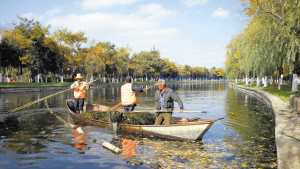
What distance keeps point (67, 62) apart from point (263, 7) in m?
48.7

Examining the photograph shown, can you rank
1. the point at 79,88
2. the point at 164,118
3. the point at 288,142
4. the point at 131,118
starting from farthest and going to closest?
the point at 79,88
the point at 131,118
the point at 164,118
the point at 288,142

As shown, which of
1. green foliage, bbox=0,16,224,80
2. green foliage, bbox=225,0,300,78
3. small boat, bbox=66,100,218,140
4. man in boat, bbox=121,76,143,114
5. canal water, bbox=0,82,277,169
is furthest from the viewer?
green foliage, bbox=0,16,224,80

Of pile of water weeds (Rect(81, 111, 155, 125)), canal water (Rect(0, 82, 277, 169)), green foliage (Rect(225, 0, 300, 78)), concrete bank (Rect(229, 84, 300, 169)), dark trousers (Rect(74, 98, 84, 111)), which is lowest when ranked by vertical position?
canal water (Rect(0, 82, 277, 169))

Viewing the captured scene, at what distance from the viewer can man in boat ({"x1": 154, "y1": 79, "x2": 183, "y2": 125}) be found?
28.8 feet

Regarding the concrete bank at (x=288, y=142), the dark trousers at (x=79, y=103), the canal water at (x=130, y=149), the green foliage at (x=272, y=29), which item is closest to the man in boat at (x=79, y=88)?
the dark trousers at (x=79, y=103)

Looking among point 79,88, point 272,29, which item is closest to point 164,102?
point 79,88

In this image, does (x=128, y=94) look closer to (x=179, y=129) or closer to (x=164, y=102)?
(x=164, y=102)

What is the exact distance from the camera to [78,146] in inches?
335

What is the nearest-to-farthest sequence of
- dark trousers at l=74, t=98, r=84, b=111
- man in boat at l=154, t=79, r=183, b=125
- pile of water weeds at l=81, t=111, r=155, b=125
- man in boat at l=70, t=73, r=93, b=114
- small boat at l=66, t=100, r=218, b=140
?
small boat at l=66, t=100, r=218, b=140, man in boat at l=154, t=79, r=183, b=125, pile of water weeds at l=81, t=111, r=155, b=125, man in boat at l=70, t=73, r=93, b=114, dark trousers at l=74, t=98, r=84, b=111

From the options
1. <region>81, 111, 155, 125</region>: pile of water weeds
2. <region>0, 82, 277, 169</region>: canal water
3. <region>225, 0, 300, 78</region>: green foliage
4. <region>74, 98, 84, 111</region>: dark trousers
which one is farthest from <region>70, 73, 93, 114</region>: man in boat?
<region>225, 0, 300, 78</region>: green foliage

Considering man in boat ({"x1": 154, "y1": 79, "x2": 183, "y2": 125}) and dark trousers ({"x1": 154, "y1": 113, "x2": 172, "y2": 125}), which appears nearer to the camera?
man in boat ({"x1": 154, "y1": 79, "x2": 183, "y2": 125})

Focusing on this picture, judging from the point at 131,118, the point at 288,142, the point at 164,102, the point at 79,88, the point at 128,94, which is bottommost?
the point at 288,142

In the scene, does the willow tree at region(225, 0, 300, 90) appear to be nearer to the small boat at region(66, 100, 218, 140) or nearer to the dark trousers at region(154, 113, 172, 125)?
the small boat at region(66, 100, 218, 140)

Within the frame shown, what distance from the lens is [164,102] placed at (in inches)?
354
